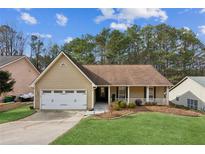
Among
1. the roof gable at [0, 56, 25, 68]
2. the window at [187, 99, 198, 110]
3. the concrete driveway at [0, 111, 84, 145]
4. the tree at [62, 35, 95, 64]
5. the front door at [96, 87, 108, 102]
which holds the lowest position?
the concrete driveway at [0, 111, 84, 145]

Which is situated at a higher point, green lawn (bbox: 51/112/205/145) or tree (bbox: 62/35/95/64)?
tree (bbox: 62/35/95/64)

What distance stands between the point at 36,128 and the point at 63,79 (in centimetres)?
793

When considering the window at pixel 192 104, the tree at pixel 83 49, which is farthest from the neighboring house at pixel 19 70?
the window at pixel 192 104

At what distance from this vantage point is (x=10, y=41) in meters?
45.2

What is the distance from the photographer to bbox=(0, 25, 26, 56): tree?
4406 centimetres

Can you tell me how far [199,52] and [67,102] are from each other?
29.8 m

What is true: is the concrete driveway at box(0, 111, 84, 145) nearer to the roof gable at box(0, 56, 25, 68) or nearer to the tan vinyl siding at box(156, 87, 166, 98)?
the tan vinyl siding at box(156, 87, 166, 98)

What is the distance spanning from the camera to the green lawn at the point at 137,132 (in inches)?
440

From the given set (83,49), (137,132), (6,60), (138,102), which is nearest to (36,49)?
(83,49)

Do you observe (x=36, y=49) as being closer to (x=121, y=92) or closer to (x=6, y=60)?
(x=6, y=60)

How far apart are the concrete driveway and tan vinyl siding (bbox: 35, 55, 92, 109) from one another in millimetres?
2987

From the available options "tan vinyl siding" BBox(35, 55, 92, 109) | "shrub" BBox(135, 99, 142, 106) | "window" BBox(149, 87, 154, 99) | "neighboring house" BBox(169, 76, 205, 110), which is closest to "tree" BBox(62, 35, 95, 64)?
"neighboring house" BBox(169, 76, 205, 110)

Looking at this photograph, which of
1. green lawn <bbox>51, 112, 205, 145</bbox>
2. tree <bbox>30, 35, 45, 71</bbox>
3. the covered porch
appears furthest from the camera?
tree <bbox>30, 35, 45, 71</bbox>
